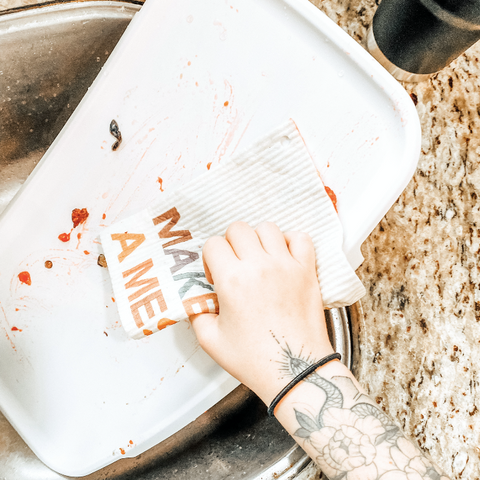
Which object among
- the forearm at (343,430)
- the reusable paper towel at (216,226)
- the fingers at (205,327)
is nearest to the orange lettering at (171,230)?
the reusable paper towel at (216,226)

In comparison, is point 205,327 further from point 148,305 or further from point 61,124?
point 61,124

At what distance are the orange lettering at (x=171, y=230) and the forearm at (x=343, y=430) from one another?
0.20 metres

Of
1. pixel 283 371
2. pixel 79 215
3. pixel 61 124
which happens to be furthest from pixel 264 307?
pixel 61 124

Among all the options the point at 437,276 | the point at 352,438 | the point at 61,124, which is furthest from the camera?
the point at 61,124

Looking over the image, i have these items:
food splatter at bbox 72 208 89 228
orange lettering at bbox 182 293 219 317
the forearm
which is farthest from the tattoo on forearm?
food splatter at bbox 72 208 89 228

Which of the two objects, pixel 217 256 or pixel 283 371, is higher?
pixel 217 256

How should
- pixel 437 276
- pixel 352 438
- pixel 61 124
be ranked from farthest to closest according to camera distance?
pixel 61 124, pixel 437 276, pixel 352 438

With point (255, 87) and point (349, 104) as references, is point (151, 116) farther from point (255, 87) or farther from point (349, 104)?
point (349, 104)

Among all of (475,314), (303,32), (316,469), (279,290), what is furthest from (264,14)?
(316,469)

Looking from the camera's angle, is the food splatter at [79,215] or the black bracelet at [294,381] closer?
the black bracelet at [294,381]

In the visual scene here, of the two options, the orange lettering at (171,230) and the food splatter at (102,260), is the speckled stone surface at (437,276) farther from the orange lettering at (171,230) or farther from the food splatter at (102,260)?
the food splatter at (102,260)

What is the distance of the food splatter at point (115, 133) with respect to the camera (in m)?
0.48

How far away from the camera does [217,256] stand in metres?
0.40

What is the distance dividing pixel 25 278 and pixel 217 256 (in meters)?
0.33
